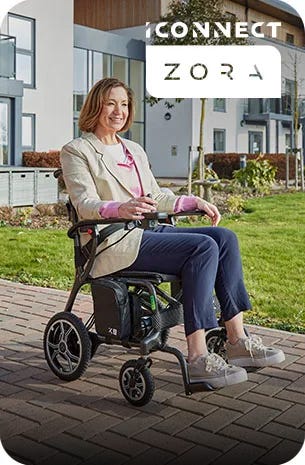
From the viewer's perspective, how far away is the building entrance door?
2.46 m

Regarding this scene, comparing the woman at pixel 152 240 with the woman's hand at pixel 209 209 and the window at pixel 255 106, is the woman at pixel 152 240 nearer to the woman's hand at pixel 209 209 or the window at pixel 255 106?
the woman's hand at pixel 209 209

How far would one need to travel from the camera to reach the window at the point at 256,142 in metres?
2.43

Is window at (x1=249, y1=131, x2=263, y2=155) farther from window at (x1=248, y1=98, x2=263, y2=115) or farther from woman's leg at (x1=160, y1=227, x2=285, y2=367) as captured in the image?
woman's leg at (x1=160, y1=227, x2=285, y2=367)

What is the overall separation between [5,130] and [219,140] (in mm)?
635

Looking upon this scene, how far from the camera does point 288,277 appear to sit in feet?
10.4

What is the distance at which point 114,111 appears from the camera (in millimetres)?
2508

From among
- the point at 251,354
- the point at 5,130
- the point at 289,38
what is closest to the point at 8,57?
the point at 5,130

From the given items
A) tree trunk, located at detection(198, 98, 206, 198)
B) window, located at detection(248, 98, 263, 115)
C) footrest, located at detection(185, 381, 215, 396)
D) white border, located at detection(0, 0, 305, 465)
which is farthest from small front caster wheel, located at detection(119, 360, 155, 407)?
window, located at detection(248, 98, 263, 115)

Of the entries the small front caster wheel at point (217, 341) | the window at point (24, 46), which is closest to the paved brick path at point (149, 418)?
the small front caster wheel at point (217, 341)

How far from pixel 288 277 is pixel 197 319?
2.82ft

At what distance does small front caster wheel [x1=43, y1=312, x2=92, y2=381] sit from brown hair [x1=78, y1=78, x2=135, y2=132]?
63 cm

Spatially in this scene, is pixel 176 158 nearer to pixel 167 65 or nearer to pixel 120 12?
pixel 167 65

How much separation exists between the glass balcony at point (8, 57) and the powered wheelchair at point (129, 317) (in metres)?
0.46

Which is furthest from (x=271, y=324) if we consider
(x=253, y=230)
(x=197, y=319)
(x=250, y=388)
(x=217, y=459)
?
(x=217, y=459)
